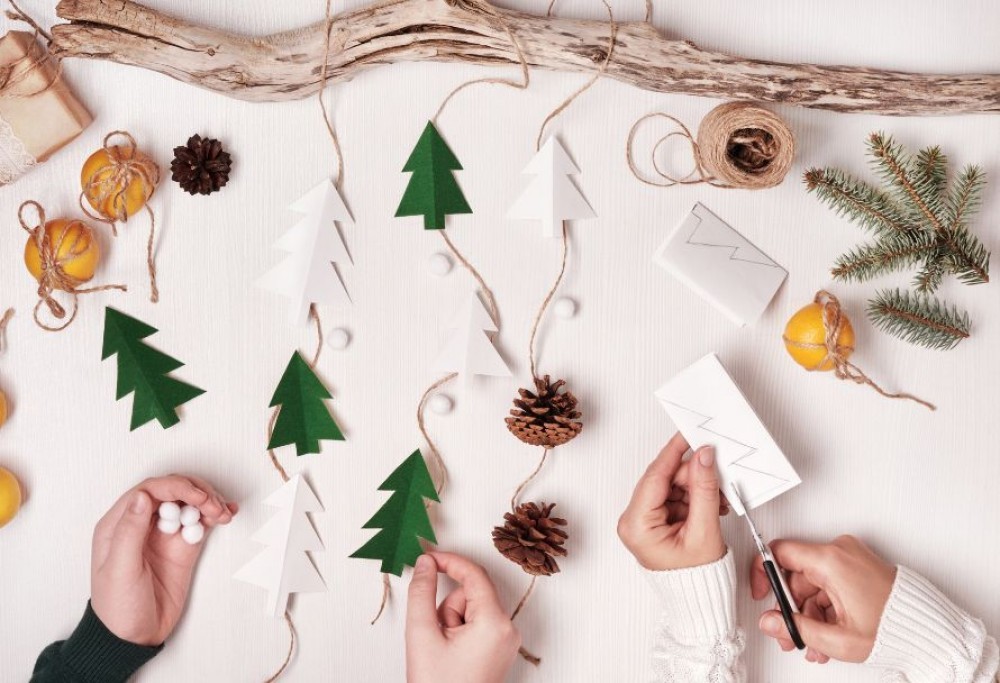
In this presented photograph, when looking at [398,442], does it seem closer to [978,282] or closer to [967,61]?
[978,282]

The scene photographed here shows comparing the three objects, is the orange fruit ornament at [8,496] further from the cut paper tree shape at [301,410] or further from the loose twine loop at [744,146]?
the loose twine loop at [744,146]

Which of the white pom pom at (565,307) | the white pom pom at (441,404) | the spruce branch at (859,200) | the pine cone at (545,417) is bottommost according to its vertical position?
the white pom pom at (441,404)

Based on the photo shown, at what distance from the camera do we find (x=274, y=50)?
1.02m

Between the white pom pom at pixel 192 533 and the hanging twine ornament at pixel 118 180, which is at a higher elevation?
the hanging twine ornament at pixel 118 180

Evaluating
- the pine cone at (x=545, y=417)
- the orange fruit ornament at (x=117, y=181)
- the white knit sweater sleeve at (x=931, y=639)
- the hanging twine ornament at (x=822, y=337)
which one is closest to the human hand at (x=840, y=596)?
the white knit sweater sleeve at (x=931, y=639)

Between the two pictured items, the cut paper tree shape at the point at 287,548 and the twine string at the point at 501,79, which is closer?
the twine string at the point at 501,79

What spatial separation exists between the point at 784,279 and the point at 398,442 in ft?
1.88

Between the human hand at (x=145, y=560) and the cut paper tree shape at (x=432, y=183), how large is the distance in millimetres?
493

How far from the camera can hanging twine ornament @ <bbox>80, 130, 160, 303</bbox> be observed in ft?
3.43

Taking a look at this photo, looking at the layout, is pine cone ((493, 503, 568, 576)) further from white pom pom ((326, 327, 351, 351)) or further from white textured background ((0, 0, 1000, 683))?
white pom pom ((326, 327, 351, 351))

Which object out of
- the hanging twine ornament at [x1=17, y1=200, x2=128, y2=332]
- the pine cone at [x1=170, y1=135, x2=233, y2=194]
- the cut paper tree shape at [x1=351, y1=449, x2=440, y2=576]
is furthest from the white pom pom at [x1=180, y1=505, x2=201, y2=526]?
the pine cone at [x1=170, y1=135, x2=233, y2=194]

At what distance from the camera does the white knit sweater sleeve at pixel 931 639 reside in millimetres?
993

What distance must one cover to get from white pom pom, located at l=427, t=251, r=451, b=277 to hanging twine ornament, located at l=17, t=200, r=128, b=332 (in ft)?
1.53

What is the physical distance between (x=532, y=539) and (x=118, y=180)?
733mm
